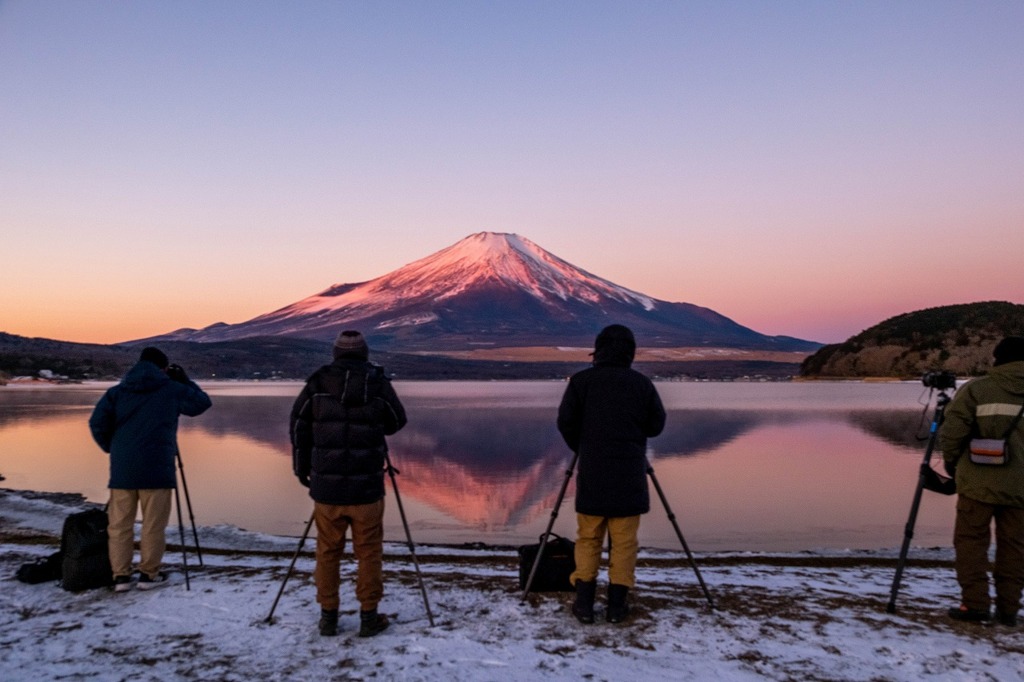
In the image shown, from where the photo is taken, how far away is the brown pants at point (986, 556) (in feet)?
18.2

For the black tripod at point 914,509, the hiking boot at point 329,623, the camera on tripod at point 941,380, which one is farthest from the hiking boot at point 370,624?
the camera on tripod at point 941,380

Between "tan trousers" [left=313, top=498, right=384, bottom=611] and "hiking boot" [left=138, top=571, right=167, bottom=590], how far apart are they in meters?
2.11

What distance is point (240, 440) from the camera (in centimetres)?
2452

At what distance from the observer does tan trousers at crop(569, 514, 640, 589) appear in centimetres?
562

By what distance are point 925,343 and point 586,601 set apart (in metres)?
106

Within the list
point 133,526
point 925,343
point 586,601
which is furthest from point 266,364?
point 586,601

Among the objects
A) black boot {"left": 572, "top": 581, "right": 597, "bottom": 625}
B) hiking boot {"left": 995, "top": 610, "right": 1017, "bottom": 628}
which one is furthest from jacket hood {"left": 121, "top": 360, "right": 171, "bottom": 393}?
hiking boot {"left": 995, "top": 610, "right": 1017, "bottom": 628}

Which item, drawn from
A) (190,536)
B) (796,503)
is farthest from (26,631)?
(796,503)

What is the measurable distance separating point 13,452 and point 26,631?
18.5 meters

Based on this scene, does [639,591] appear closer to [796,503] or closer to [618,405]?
[618,405]

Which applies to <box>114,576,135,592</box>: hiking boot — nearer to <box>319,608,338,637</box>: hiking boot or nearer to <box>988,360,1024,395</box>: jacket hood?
<box>319,608,338,637</box>: hiking boot

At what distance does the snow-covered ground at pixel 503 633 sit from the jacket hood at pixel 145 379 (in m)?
1.77

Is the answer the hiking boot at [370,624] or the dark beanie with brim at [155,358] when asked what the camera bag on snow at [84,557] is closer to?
the dark beanie with brim at [155,358]

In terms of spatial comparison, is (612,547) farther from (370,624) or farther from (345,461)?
(345,461)
